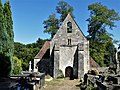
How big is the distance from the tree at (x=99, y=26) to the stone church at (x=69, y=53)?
910cm

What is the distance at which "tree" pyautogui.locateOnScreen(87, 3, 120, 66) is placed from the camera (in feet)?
163

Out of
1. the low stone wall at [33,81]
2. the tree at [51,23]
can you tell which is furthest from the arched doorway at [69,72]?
the low stone wall at [33,81]

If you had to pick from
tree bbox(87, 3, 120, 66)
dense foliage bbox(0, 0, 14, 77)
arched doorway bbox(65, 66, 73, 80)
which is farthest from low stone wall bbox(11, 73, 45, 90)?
tree bbox(87, 3, 120, 66)

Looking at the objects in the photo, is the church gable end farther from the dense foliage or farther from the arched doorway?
the dense foliage

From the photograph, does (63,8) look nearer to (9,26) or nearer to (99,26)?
(99,26)

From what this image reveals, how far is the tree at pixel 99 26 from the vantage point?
49.8 m

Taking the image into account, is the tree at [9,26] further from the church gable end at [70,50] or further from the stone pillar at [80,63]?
the stone pillar at [80,63]

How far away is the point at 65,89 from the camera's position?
23875 mm

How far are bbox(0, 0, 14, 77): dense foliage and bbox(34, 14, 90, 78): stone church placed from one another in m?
9.67

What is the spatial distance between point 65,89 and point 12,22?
46.9ft

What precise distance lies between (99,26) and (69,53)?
11695 millimetres

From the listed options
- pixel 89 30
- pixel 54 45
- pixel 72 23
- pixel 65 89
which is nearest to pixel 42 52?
pixel 54 45

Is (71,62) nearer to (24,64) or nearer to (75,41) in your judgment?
(75,41)

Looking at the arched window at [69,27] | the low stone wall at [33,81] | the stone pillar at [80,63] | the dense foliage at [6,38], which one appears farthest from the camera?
the arched window at [69,27]
